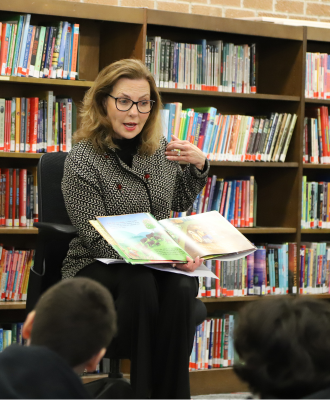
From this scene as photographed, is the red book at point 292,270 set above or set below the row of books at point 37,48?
below

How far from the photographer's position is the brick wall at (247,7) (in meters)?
3.18

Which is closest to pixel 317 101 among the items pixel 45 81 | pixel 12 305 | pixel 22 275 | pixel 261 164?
pixel 261 164

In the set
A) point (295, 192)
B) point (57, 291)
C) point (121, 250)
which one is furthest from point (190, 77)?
point (57, 291)

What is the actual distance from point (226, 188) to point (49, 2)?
127 centimetres

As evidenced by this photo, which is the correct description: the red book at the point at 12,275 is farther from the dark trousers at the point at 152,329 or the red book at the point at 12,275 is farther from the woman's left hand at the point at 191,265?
the woman's left hand at the point at 191,265

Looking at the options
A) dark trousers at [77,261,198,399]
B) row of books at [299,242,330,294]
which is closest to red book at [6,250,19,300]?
dark trousers at [77,261,198,399]

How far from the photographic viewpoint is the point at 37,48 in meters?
2.69

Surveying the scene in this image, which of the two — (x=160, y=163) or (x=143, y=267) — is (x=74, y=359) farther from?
(x=160, y=163)

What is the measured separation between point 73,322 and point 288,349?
421 millimetres

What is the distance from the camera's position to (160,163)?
2248 millimetres

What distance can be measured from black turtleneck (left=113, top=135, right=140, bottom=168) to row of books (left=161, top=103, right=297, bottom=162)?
628 mm

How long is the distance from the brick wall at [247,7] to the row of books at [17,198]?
40.7 inches

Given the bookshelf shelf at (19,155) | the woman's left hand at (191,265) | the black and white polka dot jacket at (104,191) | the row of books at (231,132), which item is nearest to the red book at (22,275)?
the bookshelf shelf at (19,155)

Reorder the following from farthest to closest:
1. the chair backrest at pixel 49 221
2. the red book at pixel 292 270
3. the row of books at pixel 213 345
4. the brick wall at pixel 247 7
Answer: the brick wall at pixel 247 7, the red book at pixel 292 270, the row of books at pixel 213 345, the chair backrest at pixel 49 221
